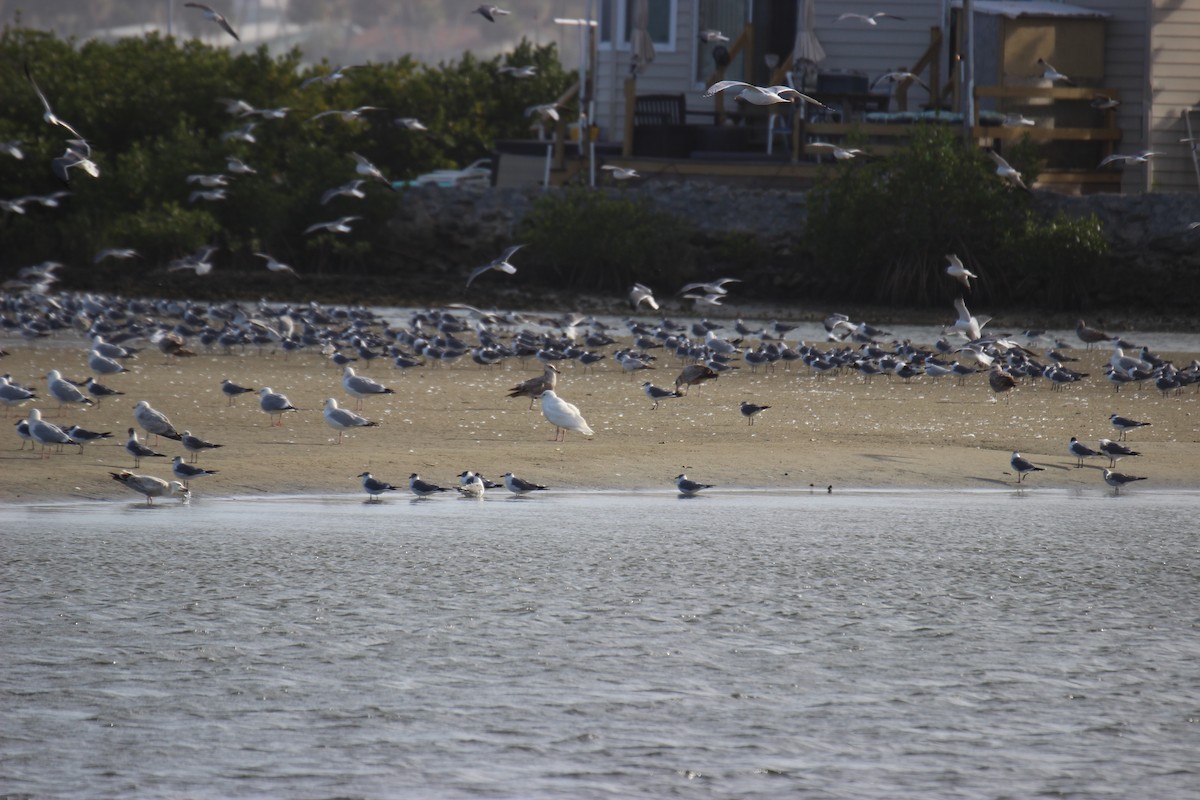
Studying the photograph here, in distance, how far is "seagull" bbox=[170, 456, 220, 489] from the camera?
1334cm

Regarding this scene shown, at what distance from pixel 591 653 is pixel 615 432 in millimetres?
8534

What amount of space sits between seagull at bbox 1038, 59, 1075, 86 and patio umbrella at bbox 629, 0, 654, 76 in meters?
7.99

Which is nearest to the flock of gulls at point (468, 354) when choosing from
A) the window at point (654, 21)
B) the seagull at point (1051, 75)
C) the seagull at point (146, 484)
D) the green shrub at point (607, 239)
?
the seagull at point (146, 484)

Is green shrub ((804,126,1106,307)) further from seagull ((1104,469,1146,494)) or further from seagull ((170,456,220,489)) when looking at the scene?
seagull ((170,456,220,489))

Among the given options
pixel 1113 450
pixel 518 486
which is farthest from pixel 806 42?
pixel 518 486

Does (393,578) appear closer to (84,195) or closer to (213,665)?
(213,665)

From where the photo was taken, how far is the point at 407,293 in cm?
3475

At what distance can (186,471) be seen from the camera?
13344mm

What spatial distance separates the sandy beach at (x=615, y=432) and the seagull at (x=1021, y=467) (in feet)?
0.33

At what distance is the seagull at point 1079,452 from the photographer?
15484 mm

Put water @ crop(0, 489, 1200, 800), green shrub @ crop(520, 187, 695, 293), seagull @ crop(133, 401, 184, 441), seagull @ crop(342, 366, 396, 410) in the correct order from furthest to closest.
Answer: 1. green shrub @ crop(520, 187, 695, 293)
2. seagull @ crop(342, 366, 396, 410)
3. seagull @ crop(133, 401, 184, 441)
4. water @ crop(0, 489, 1200, 800)

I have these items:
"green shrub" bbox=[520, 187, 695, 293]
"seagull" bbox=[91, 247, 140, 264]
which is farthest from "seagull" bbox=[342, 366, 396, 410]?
"green shrub" bbox=[520, 187, 695, 293]

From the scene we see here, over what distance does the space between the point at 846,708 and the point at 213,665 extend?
3.08m

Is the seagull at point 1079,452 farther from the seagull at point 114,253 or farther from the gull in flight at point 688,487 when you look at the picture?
the seagull at point 114,253
